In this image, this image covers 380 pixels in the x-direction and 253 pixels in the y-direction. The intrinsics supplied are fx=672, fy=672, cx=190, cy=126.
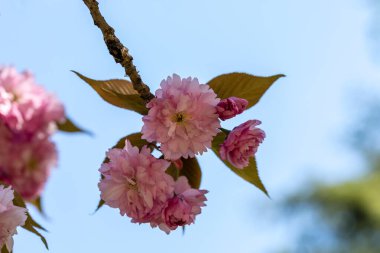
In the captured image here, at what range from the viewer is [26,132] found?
68.1 inches

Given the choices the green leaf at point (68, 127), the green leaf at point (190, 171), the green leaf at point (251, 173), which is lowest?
the green leaf at point (190, 171)

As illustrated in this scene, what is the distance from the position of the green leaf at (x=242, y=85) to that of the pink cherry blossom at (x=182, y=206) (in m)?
0.14

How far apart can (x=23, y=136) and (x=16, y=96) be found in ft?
0.35

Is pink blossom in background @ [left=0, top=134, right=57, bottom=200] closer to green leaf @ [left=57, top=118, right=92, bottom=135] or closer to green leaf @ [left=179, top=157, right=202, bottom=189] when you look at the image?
green leaf @ [left=57, top=118, right=92, bottom=135]

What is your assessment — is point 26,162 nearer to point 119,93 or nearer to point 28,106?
point 28,106

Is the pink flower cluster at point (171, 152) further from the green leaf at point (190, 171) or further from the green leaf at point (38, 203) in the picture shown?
the green leaf at point (38, 203)

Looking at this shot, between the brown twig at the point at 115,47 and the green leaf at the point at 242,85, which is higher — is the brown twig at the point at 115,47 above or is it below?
below

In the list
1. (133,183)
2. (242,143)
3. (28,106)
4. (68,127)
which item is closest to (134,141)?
(133,183)

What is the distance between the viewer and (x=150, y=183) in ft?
3.03

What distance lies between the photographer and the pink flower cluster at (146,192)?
2.99ft

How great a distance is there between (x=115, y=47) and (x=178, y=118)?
15cm

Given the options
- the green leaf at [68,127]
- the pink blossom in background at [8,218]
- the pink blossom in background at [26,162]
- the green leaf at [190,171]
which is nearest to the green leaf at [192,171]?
the green leaf at [190,171]

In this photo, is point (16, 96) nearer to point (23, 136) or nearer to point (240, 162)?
point (23, 136)

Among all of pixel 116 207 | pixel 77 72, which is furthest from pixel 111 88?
pixel 116 207
